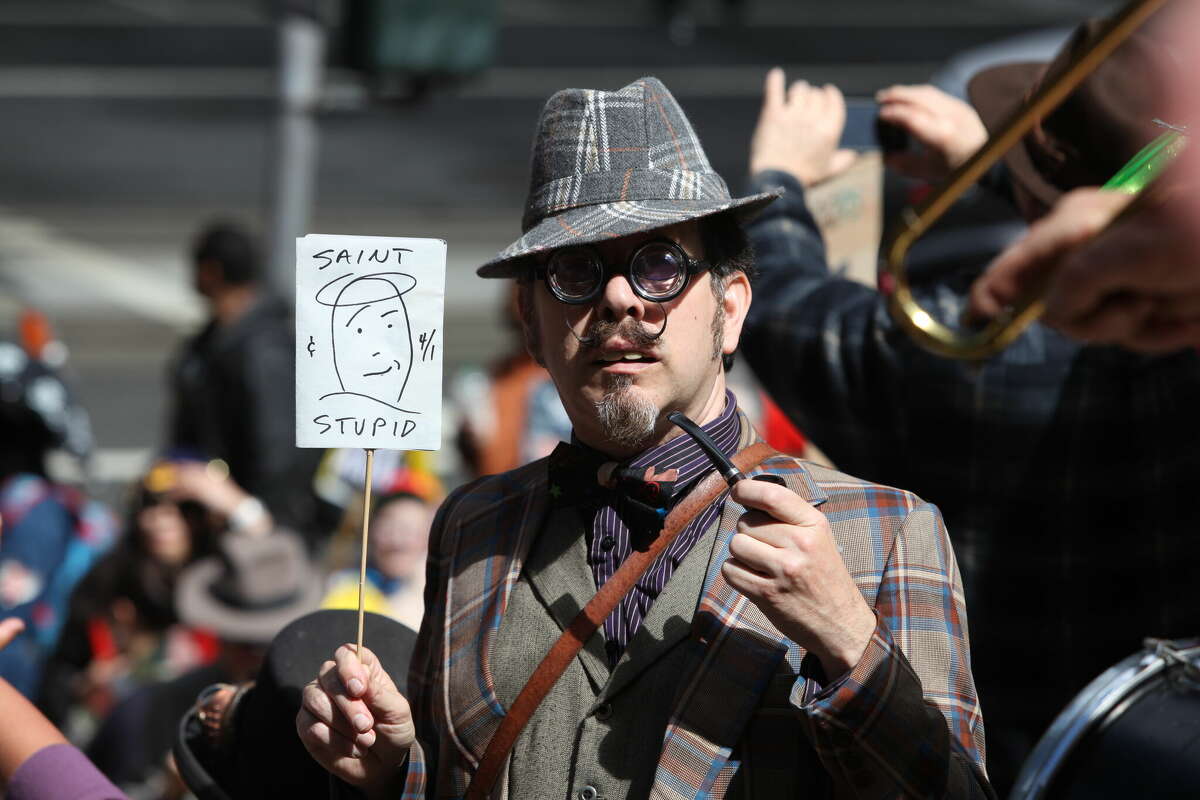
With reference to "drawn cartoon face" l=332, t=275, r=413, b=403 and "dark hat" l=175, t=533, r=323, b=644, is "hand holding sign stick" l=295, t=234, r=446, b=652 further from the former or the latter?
"dark hat" l=175, t=533, r=323, b=644

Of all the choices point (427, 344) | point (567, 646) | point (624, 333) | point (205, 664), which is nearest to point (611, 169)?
point (624, 333)

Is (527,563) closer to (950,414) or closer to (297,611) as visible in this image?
(950,414)

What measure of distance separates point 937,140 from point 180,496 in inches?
147

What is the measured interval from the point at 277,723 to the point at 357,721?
513 mm

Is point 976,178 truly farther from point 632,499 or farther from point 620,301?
point 632,499

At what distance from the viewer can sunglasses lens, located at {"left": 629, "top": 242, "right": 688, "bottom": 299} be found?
251cm

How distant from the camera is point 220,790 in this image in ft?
9.45

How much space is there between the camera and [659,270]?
8.28 ft

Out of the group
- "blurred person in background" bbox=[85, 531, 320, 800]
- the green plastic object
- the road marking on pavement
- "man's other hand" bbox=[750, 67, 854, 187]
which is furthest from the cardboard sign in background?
the road marking on pavement

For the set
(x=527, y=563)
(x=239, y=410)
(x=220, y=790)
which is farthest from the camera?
(x=239, y=410)

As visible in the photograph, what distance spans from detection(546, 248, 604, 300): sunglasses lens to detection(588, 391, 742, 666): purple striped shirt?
0.93 ft

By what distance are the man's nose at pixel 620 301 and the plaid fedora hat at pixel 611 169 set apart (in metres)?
0.10

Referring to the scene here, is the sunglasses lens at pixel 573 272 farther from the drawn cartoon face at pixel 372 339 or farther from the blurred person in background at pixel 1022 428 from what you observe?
the blurred person in background at pixel 1022 428

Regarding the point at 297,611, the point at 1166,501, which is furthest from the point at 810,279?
the point at 297,611
